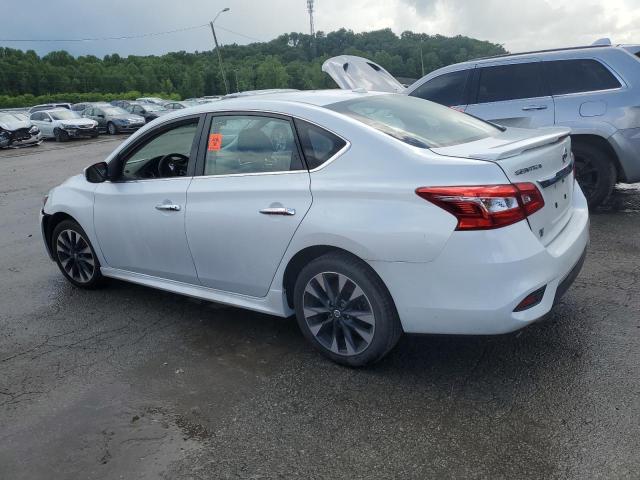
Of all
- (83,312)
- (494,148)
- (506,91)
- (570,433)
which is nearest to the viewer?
(570,433)

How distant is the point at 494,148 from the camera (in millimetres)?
3279

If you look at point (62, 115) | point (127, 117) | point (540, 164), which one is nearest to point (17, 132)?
point (62, 115)

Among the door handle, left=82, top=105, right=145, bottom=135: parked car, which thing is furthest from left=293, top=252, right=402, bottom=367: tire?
left=82, top=105, right=145, bottom=135: parked car

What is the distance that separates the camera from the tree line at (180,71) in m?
73.6

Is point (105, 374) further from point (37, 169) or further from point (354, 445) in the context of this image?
point (37, 169)

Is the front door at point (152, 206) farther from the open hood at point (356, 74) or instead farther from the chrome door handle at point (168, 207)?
the open hood at point (356, 74)

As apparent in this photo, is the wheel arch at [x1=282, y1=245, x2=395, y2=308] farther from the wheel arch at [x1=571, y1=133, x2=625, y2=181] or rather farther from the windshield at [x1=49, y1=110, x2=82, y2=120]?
the windshield at [x1=49, y1=110, x2=82, y2=120]

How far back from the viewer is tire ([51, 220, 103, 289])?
5.05 meters

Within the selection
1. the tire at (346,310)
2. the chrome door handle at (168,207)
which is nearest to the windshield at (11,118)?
the chrome door handle at (168,207)

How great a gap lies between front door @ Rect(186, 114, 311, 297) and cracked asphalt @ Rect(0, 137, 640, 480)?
0.55 meters

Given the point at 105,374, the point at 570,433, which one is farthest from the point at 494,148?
the point at 105,374

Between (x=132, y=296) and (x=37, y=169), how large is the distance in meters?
12.6

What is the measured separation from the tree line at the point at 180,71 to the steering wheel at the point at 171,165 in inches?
2332

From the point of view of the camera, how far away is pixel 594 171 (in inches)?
254
